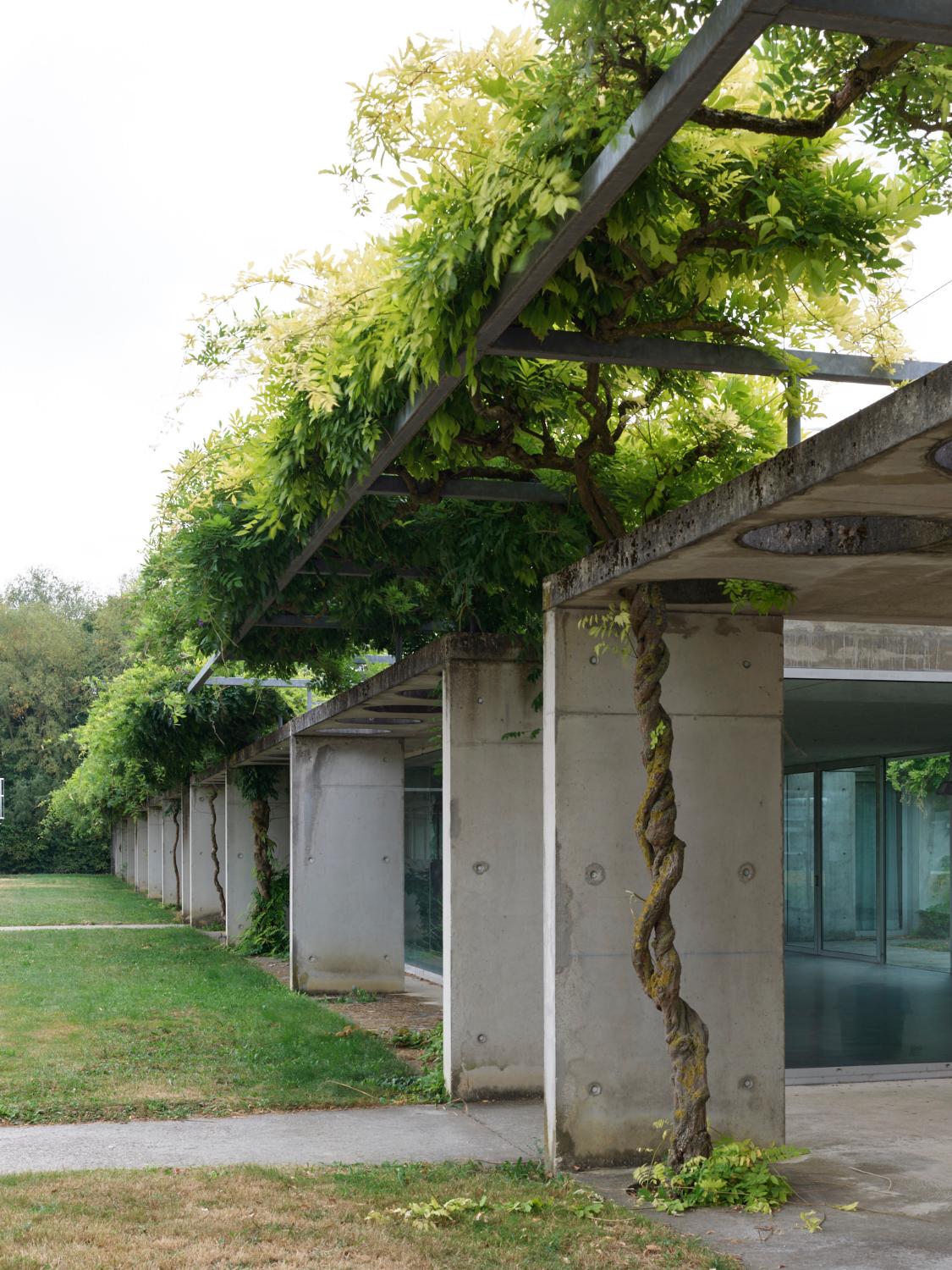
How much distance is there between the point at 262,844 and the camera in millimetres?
21188

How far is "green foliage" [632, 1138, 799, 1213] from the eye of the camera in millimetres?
6441

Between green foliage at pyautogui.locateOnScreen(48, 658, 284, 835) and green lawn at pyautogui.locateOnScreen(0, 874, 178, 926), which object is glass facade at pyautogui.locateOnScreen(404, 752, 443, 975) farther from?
green lawn at pyautogui.locateOnScreen(0, 874, 178, 926)

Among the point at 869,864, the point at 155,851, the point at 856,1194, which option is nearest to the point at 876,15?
the point at 856,1194

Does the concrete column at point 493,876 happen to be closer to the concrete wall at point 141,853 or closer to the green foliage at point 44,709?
the concrete wall at point 141,853

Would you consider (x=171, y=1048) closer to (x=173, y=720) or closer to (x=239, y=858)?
(x=173, y=720)

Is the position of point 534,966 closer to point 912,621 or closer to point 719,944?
point 719,944

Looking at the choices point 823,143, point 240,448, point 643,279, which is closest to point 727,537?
point 643,279

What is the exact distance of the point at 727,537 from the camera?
5.77m

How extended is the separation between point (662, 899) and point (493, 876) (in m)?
3.13

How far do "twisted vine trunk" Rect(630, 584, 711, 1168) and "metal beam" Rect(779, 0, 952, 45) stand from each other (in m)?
4.05

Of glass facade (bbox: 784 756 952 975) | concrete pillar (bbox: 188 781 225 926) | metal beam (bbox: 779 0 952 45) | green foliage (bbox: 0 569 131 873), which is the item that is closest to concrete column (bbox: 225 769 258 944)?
concrete pillar (bbox: 188 781 225 926)

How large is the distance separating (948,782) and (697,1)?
48.2 ft

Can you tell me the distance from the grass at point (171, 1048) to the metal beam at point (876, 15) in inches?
299

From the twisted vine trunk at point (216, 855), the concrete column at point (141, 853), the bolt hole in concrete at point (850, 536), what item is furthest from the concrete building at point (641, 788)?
the concrete column at point (141, 853)
